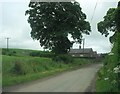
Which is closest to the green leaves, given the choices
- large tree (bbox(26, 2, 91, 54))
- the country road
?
large tree (bbox(26, 2, 91, 54))

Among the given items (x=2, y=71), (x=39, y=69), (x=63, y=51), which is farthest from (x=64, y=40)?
(x=2, y=71)

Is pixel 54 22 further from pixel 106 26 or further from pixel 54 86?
pixel 54 86

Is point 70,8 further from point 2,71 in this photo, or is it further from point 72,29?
point 2,71

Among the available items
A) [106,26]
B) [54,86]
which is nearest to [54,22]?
[106,26]

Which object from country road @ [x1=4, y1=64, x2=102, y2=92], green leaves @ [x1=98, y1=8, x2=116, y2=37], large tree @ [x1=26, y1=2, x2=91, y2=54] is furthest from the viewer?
large tree @ [x1=26, y1=2, x2=91, y2=54]

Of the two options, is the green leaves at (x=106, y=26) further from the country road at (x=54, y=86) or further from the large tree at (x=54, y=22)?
the country road at (x=54, y=86)

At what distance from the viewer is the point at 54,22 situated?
189ft

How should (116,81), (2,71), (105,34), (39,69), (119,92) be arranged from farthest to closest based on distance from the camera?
(105,34), (39,69), (2,71), (116,81), (119,92)

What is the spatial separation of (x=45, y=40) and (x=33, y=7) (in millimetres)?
7100

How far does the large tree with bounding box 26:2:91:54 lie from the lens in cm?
5700

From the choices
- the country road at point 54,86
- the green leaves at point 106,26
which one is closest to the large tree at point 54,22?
the green leaves at point 106,26

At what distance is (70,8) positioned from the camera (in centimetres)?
5797

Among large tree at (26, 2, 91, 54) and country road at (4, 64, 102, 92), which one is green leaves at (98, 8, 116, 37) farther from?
country road at (4, 64, 102, 92)

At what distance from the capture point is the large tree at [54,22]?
5700cm
